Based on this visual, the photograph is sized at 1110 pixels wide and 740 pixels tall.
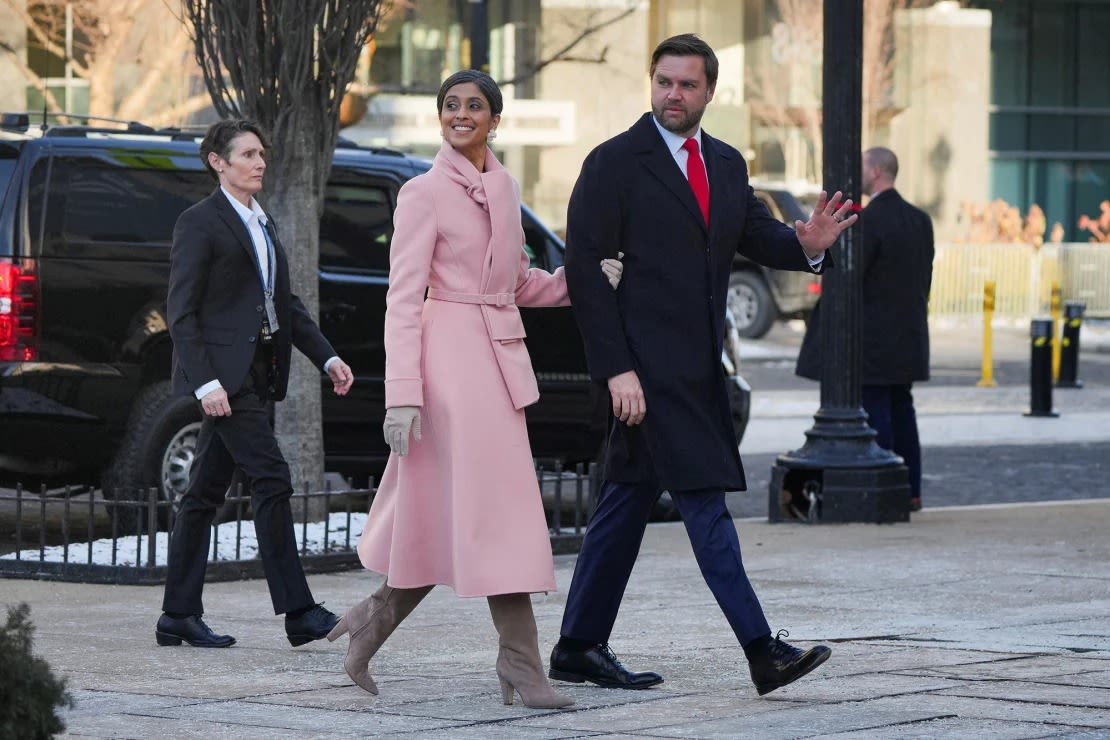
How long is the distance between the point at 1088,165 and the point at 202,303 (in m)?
43.1

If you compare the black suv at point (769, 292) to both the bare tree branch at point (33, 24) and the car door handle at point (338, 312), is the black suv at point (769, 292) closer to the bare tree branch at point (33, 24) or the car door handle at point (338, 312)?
the bare tree branch at point (33, 24)

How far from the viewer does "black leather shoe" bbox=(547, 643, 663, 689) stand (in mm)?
6203

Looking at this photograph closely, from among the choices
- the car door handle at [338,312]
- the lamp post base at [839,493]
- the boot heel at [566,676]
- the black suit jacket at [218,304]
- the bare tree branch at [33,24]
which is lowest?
the lamp post base at [839,493]

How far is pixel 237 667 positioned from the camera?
264 inches

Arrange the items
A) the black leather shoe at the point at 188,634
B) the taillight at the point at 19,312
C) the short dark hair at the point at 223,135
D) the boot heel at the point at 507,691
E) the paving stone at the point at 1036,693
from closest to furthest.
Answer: the paving stone at the point at 1036,693, the boot heel at the point at 507,691, the black leather shoe at the point at 188,634, the short dark hair at the point at 223,135, the taillight at the point at 19,312

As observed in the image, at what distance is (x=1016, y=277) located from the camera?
36.6 m

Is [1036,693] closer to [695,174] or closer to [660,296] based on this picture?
[660,296]

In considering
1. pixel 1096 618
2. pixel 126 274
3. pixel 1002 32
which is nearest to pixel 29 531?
pixel 126 274

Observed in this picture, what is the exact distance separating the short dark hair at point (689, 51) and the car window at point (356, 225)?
4.78 m

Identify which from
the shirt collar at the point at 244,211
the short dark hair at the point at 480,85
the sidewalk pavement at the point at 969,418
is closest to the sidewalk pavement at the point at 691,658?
the shirt collar at the point at 244,211

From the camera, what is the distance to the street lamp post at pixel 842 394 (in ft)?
36.5

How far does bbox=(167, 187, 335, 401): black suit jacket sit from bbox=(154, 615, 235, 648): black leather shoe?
0.75 meters

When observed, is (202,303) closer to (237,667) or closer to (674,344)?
(237,667)

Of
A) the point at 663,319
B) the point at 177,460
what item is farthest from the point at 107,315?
the point at 663,319
